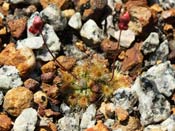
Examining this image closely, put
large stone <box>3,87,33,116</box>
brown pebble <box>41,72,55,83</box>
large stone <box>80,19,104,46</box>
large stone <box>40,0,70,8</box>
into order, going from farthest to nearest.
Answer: large stone <box>40,0,70,8</box> → large stone <box>80,19,104,46</box> → brown pebble <box>41,72,55,83</box> → large stone <box>3,87,33,116</box>

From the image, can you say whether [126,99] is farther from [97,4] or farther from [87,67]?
[97,4]

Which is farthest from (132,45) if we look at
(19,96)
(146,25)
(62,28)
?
(19,96)

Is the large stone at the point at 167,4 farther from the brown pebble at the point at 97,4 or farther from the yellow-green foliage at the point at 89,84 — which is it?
the yellow-green foliage at the point at 89,84

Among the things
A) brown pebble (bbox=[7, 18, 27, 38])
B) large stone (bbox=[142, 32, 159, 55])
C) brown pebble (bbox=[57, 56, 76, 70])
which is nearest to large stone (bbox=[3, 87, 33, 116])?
brown pebble (bbox=[57, 56, 76, 70])

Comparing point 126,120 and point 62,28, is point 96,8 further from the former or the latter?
point 126,120

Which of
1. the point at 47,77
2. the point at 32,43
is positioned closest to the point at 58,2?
the point at 32,43

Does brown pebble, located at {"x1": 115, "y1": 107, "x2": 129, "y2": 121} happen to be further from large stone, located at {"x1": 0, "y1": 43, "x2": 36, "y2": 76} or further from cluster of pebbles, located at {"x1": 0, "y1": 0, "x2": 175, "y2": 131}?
large stone, located at {"x1": 0, "y1": 43, "x2": 36, "y2": 76}
